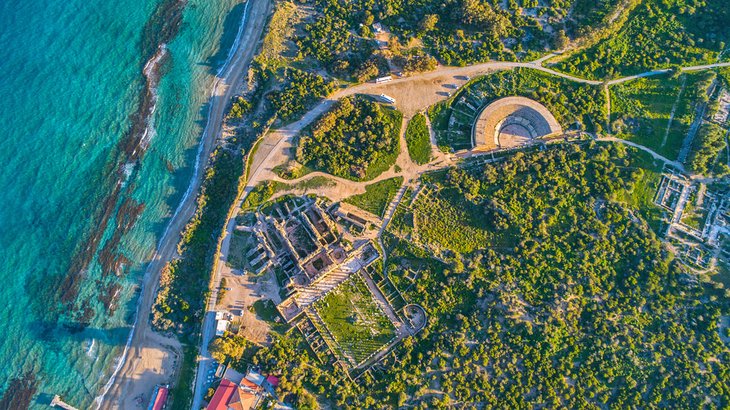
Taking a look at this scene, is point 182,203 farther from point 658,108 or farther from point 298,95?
point 658,108

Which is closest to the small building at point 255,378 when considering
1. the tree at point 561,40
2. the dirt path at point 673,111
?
the tree at point 561,40

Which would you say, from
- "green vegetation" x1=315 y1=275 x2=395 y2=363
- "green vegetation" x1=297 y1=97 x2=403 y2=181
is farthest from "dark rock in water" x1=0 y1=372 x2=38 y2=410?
"green vegetation" x1=297 y1=97 x2=403 y2=181

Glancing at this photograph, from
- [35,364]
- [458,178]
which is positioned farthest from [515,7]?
[35,364]

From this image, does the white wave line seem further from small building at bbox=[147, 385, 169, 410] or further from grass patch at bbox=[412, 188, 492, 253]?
grass patch at bbox=[412, 188, 492, 253]

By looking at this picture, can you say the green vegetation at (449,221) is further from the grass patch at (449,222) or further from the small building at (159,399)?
the small building at (159,399)

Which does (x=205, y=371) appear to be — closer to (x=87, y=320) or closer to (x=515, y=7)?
(x=87, y=320)

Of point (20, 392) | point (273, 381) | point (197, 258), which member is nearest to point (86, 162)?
point (197, 258)
